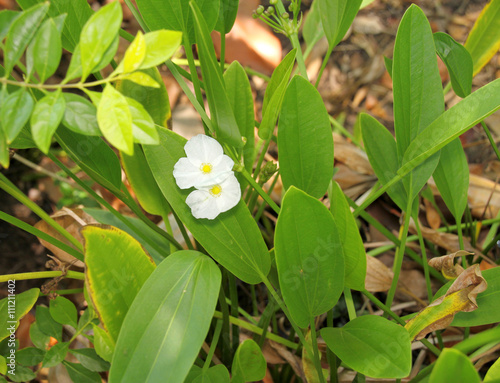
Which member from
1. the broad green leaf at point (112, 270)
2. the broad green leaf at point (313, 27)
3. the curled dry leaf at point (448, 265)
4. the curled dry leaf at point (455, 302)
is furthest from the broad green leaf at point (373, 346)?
the broad green leaf at point (313, 27)

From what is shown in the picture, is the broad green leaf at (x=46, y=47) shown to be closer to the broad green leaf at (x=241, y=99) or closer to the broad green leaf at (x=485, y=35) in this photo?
the broad green leaf at (x=241, y=99)

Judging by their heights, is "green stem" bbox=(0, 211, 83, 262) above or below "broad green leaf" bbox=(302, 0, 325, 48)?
below

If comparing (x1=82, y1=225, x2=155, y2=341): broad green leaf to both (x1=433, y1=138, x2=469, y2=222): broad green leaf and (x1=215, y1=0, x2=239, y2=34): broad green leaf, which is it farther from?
(x1=433, y1=138, x2=469, y2=222): broad green leaf

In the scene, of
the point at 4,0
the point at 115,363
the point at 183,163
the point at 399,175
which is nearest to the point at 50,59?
the point at 183,163

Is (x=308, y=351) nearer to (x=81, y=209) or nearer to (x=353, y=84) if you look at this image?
(x=81, y=209)

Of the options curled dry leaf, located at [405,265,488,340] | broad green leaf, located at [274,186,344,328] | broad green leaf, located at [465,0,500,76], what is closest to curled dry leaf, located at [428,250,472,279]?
curled dry leaf, located at [405,265,488,340]
